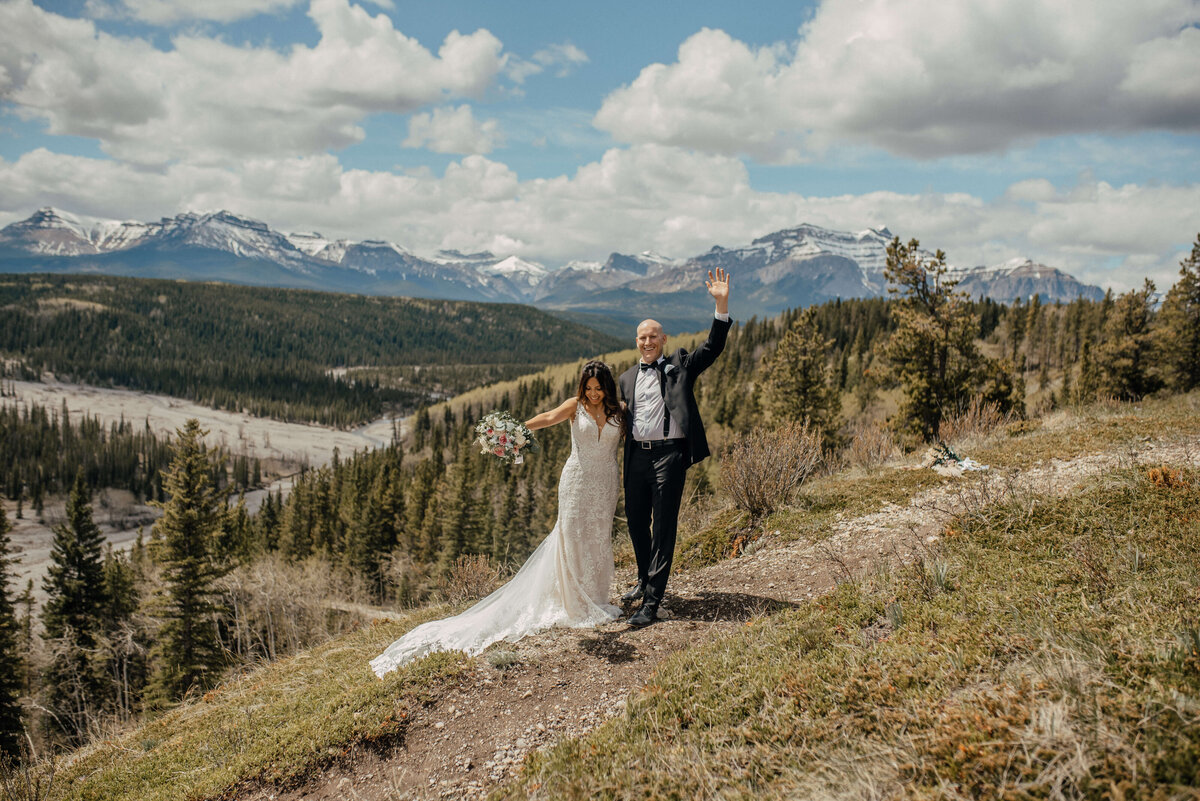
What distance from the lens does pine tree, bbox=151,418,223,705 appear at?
2466 centimetres

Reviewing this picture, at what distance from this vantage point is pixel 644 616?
676 centimetres

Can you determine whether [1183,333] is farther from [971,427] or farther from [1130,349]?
[971,427]

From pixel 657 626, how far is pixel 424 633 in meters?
3.03

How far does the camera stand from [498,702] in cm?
565

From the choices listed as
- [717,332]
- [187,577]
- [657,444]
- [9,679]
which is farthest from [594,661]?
[9,679]

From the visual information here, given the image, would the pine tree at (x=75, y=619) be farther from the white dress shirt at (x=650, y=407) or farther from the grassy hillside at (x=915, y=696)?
the white dress shirt at (x=650, y=407)

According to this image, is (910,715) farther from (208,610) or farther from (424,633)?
(208,610)

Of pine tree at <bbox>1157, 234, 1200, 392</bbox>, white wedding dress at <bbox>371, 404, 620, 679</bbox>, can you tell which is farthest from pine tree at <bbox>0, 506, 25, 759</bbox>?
pine tree at <bbox>1157, 234, 1200, 392</bbox>

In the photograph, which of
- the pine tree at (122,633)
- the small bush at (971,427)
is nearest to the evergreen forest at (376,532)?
the pine tree at (122,633)

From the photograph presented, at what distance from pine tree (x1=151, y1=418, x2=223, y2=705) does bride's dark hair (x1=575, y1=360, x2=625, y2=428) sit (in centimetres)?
2506

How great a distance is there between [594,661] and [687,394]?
3089 mm

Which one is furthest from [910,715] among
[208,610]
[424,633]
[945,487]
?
[208,610]

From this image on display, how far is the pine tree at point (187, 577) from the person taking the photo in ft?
80.9

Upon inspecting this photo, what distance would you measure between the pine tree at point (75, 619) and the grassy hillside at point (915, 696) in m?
34.2
